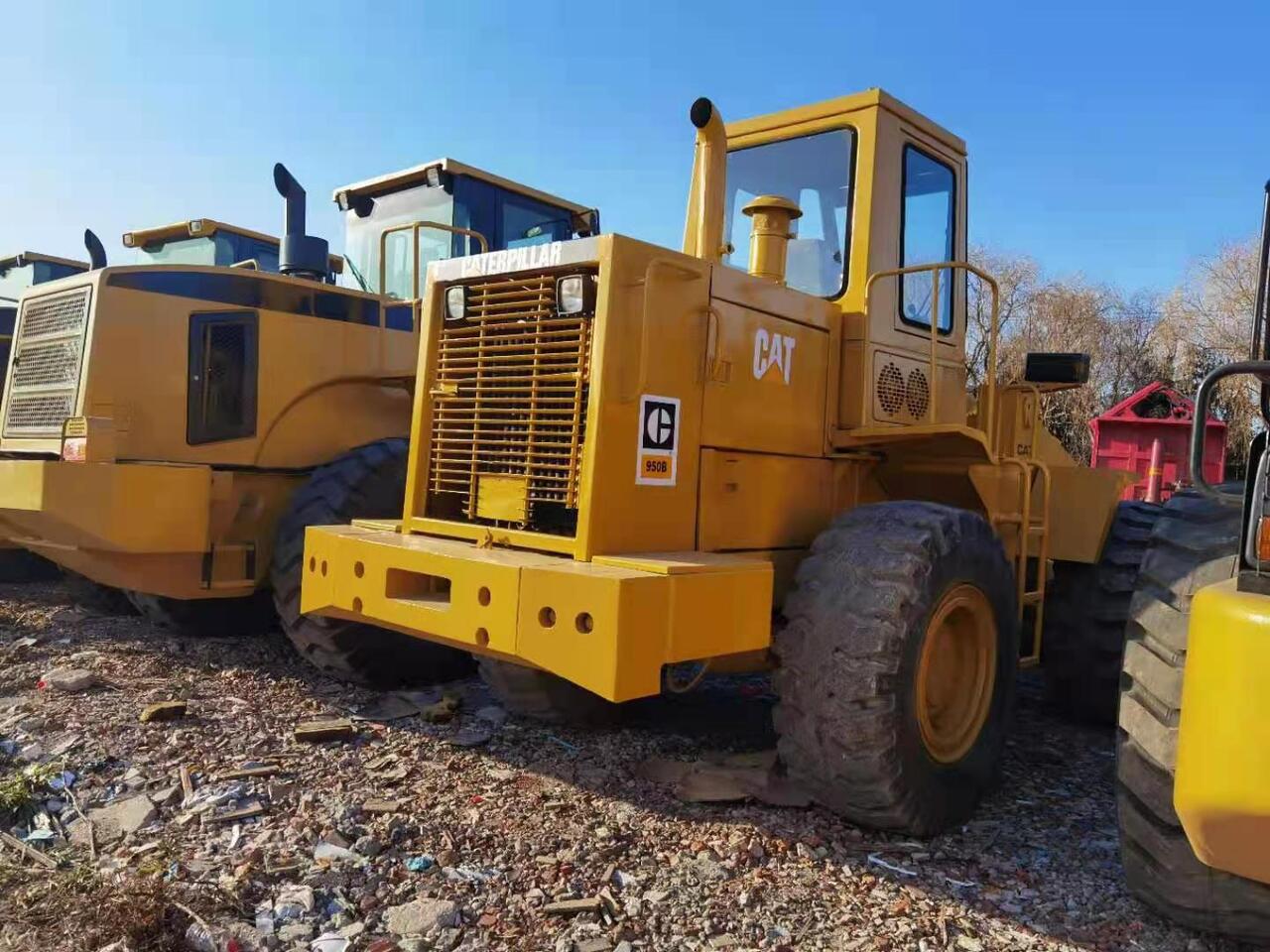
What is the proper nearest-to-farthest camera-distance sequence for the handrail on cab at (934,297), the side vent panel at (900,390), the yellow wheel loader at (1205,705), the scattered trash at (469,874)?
the yellow wheel loader at (1205,705)
the scattered trash at (469,874)
the handrail on cab at (934,297)
the side vent panel at (900,390)

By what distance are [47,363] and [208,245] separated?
Result: 10.1 ft

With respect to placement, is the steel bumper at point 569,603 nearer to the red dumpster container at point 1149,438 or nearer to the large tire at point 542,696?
the large tire at point 542,696

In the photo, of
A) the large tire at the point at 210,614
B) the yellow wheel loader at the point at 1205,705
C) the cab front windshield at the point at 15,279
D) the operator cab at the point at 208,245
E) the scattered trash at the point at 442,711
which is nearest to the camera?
the yellow wheel loader at the point at 1205,705

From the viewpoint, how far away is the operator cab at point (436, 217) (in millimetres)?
7195

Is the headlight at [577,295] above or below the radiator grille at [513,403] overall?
above

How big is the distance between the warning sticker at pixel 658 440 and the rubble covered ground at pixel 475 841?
1289mm

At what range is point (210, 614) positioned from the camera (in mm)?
6418

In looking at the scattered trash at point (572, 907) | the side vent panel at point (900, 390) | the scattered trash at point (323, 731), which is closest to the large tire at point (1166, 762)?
the scattered trash at point (572, 907)

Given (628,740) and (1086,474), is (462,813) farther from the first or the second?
(1086,474)

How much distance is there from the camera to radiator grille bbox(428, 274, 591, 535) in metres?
3.76

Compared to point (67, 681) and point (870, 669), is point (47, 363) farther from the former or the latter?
point (870, 669)

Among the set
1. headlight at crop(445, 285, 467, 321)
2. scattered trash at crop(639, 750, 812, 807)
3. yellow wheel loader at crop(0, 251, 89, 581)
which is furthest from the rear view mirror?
yellow wheel loader at crop(0, 251, 89, 581)

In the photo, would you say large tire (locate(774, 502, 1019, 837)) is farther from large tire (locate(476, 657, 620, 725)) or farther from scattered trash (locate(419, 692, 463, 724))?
scattered trash (locate(419, 692, 463, 724))

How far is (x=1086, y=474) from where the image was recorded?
17.4ft
